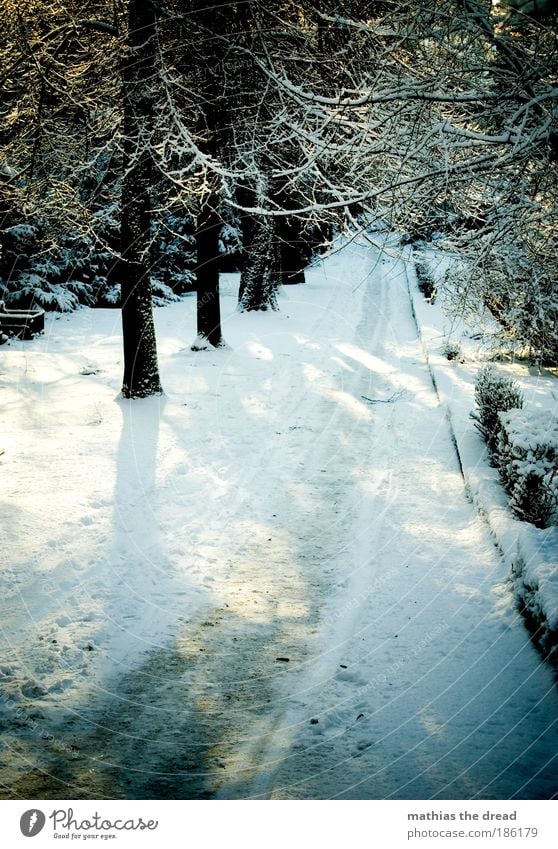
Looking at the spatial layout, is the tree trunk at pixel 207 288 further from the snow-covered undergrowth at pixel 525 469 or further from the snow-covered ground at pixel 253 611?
the snow-covered undergrowth at pixel 525 469

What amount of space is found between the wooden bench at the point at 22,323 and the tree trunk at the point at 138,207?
6.69 metres

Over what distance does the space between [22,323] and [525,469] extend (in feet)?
44.9

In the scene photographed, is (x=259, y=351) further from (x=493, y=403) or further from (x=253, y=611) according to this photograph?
(x=253, y=611)

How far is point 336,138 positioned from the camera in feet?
19.9

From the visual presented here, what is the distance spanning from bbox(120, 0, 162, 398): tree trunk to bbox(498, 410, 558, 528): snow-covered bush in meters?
5.83

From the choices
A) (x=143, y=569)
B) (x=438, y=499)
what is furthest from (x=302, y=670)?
(x=438, y=499)

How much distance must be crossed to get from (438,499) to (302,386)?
193 inches

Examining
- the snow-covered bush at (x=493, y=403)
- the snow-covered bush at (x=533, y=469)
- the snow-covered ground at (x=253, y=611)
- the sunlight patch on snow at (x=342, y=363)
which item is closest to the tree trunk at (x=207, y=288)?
the sunlight patch on snow at (x=342, y=363)

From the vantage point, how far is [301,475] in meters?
8.09

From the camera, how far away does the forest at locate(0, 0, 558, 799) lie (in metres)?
3.91

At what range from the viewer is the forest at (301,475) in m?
3.91

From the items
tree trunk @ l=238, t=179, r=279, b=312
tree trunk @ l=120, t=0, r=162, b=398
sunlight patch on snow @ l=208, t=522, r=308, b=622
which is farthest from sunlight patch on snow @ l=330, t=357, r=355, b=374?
sunlight patch on snow @ l=208, t=522, r=308, b=622

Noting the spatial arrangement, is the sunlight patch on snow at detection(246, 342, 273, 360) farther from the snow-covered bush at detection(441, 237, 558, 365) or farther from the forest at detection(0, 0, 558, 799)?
the snow-covered bush at detection(441, 237, 558, 365)

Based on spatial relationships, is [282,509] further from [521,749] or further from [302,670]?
[521,749]
